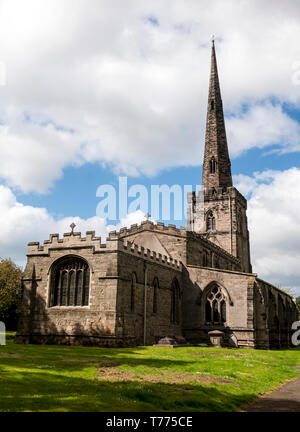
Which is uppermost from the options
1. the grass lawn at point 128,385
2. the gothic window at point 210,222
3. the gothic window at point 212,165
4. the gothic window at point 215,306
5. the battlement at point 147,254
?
the gothic window at point 212,165

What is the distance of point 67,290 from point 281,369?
1580 cm

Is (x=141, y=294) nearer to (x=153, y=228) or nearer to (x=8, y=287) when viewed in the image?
(x=153, y=228)

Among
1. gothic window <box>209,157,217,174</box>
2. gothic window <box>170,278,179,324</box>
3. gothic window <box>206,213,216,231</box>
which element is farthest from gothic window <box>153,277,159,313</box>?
gothic window <box>209,157,217,174</box>

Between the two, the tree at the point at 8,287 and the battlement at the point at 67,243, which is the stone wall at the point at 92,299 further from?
the tree at the point at 8,287

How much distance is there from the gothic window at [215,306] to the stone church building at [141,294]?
3.2 inches

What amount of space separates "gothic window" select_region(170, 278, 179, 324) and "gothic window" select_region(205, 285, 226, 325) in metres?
2.44

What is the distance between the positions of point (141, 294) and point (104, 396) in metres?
20.4

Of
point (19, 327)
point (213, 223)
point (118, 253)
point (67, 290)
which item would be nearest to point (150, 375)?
point (118, 253)

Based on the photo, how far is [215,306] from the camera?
114 feet

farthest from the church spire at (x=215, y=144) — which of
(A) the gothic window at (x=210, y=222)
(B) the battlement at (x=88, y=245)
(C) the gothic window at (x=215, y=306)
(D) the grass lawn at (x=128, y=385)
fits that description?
(D) the grass lawn at (x=128, y=385)

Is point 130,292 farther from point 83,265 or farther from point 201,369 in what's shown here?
point 201,369

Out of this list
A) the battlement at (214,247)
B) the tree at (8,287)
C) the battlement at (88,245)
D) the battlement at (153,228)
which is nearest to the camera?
the battlement at (88,245)

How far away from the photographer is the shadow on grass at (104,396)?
8.77m
